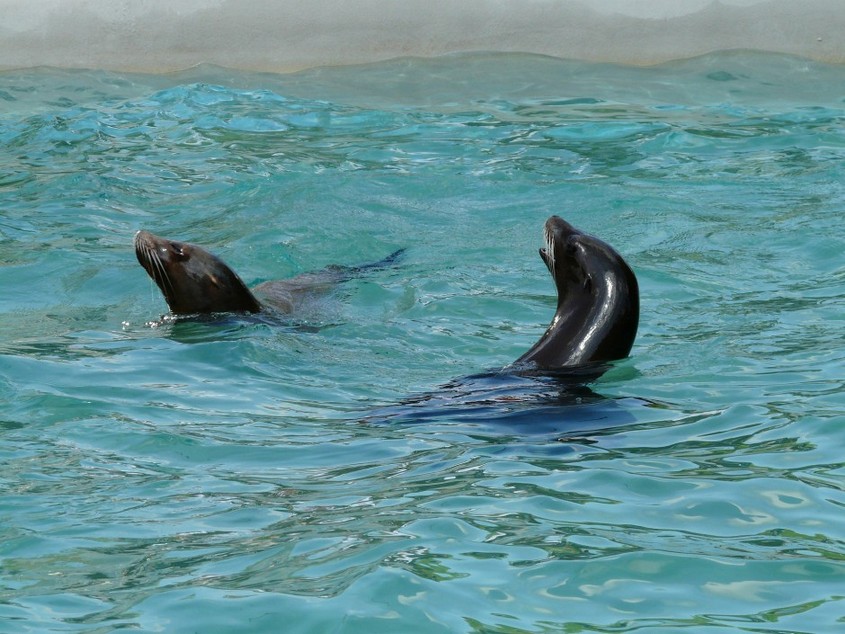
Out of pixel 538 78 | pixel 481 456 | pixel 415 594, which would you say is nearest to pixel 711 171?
pixel 538 78

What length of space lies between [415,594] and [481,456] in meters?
1.34

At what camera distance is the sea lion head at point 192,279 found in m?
7.16

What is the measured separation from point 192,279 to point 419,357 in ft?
4.97

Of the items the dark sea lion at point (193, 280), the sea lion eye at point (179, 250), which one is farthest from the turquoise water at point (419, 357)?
the sea lion eye at point (179, 250)

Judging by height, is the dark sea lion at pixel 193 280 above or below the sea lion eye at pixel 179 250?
below

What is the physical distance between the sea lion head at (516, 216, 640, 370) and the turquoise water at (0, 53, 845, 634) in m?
0.20

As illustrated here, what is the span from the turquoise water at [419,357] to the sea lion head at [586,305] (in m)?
0.20

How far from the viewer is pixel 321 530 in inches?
139

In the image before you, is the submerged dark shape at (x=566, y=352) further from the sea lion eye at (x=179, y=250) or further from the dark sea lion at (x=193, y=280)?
the sea lion eye at (x=179, y=250)

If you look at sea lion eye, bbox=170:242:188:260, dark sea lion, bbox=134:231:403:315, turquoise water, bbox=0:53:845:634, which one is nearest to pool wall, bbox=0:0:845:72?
turquoise water, bbox=0:53:845:634

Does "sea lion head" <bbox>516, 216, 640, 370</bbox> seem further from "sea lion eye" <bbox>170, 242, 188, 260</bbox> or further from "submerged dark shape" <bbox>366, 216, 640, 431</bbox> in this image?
"sea lion eye" <bbox>170, 242, 188, 260</bbox>

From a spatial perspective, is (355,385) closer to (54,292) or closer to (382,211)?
(54,292)

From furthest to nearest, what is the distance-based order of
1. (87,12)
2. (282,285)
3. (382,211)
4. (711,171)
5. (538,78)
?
(87,12) → (538,78) → (711,171) → (382,211) → (282,285)

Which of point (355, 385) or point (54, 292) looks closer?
point (355, 385)
